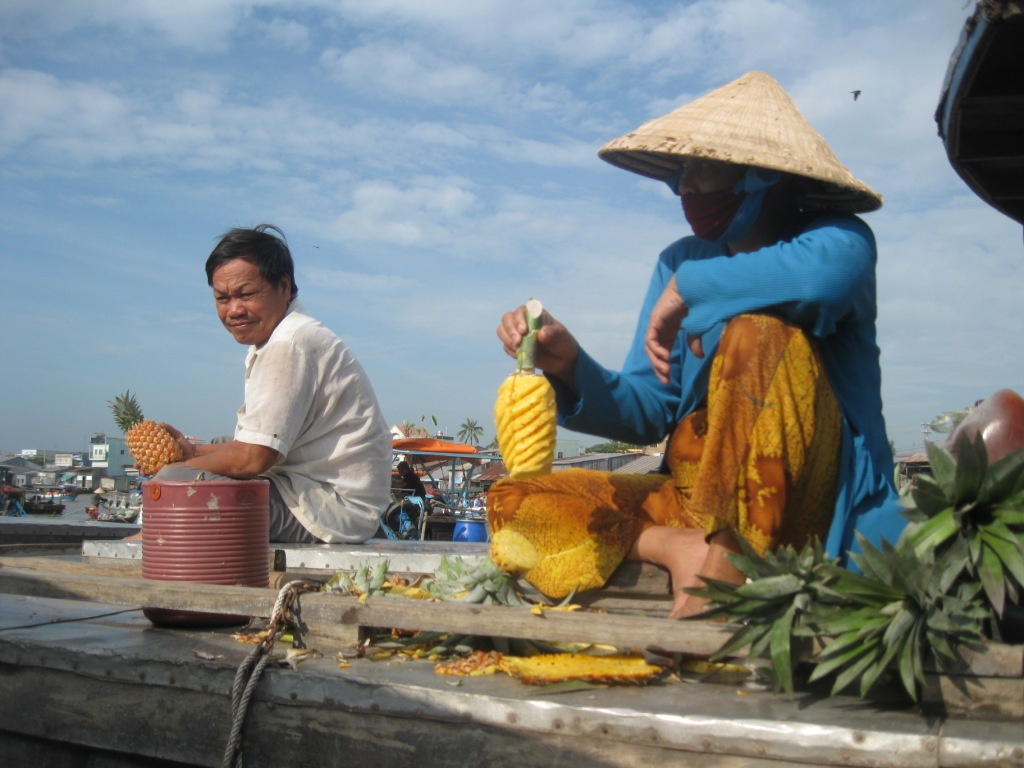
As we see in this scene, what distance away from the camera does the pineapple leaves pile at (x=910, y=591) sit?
5.02 feet

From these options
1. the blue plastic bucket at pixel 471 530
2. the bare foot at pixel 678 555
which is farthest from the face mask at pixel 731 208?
the blue plastic bucket at pixel 471 530

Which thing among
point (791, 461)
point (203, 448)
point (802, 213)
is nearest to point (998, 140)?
point (802, 213)

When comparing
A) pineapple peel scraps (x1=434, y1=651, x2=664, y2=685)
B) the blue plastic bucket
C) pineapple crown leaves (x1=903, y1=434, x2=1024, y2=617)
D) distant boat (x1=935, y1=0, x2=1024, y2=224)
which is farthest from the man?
the blue plastic bucket

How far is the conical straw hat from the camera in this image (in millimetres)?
2195

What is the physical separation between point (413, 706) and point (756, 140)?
5.07 ft

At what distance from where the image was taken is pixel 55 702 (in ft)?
7.14

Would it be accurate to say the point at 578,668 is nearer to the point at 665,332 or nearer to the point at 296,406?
the point at 665,332

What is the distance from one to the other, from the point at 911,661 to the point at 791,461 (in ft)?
1.81

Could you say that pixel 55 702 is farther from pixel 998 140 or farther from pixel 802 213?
pixel 998 140

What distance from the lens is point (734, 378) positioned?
2.00 m

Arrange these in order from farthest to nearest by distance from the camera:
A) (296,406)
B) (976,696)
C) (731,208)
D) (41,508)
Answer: (41,508)
(296,406)
(731,208)
(976,696)

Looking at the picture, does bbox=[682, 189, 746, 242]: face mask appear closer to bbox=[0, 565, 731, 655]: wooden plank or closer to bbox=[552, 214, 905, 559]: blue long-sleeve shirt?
bbox=[552, 214, 905, 559]: blue long-sleeve shirt

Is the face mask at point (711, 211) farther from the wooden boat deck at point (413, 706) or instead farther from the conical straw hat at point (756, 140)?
the wooden boat deck at point (413, 706)

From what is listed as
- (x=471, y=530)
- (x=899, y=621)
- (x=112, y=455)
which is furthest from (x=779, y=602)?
(x=112, y=455)
